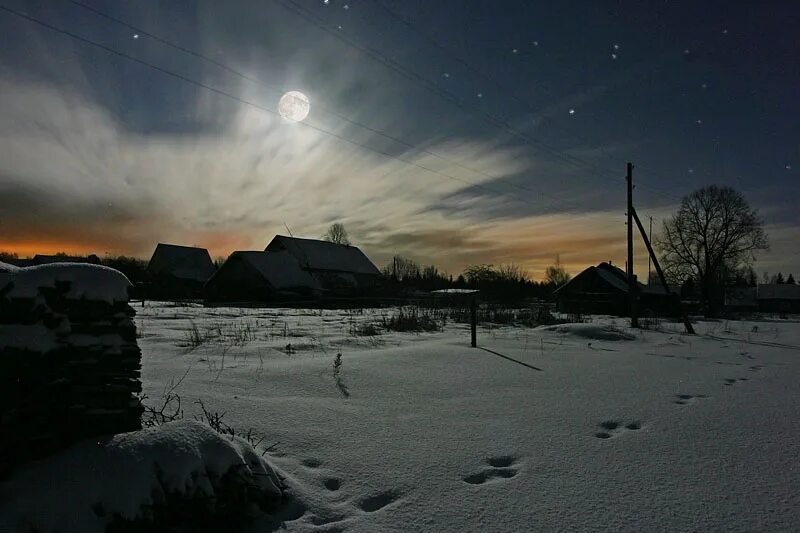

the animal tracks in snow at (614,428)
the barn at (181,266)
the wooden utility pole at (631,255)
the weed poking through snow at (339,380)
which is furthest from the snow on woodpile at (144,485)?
the barn at (181,266)

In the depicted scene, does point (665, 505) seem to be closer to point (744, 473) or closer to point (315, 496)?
point (744, 473)

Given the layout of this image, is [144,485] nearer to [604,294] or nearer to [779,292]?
[604,294]

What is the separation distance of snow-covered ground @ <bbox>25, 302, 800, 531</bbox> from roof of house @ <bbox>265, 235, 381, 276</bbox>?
3476cm

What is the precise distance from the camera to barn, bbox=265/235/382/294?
3962 centimetres

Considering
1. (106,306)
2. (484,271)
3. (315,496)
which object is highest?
(484,271)

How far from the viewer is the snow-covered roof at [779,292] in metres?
59.3

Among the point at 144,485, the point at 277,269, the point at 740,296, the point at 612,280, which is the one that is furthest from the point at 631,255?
the point at 740,296

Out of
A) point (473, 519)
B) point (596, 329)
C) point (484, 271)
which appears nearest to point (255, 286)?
point (484, 271)

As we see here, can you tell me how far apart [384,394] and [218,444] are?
2.17 metres

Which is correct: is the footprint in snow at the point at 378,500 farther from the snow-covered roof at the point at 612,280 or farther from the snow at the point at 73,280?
the snow-covered roof at the point at 612,280

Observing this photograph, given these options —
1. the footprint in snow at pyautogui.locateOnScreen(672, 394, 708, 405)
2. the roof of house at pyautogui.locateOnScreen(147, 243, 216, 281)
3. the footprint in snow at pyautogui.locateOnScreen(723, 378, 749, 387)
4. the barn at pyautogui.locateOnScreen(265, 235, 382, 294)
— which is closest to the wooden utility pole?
the footprint in snow at pyautogui.locateOnScreen(723, 378, 749, 387)

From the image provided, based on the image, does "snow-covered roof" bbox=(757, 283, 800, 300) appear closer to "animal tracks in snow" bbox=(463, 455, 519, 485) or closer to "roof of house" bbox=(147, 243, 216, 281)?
"roof of house" bbox=(147, 243, 216, 281)

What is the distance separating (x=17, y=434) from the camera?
1.79 m

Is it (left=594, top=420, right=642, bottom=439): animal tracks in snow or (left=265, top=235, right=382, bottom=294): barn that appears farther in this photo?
(left=265, top=235, right=382, bottom=294): barn
